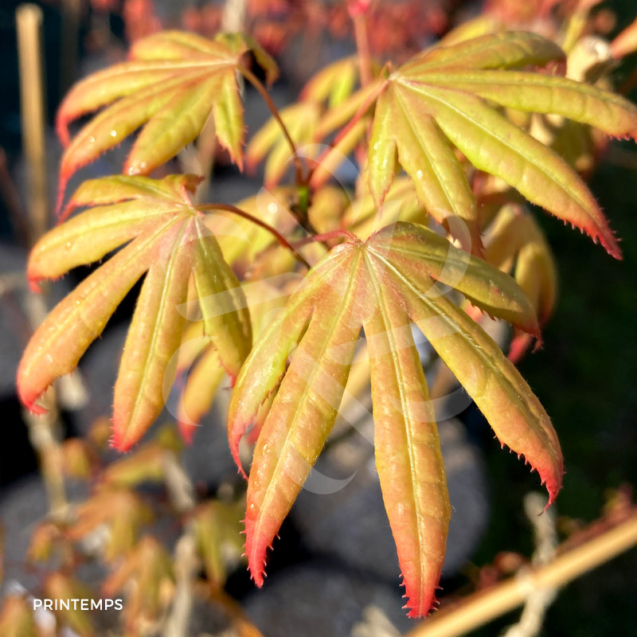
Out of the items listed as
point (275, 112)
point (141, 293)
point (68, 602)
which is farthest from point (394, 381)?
point (68, 602)

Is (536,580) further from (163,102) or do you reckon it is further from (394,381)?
(163,102)

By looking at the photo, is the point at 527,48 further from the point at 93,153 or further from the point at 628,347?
the point at 628,347

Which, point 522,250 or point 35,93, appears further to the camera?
point 35,93

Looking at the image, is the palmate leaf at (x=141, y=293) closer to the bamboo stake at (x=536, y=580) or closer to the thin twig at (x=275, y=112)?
the thin twig at (x=275, y=112)

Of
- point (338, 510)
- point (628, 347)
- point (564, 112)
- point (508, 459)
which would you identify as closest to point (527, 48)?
point (564, 112)

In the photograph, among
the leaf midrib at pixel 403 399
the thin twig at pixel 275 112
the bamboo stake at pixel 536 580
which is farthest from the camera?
the bamboo stake at pixel 536 580

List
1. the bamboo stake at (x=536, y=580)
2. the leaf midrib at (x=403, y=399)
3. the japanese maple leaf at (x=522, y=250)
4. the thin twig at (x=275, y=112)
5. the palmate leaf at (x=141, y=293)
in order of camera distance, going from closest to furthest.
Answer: the leaf midrib at (x=403, y=399)
the palmate leaf at (x=141, y=293)
the thin twig at (x=275, y=112)
the japanese maple leaf at (x=522, y=250)
the bamboo stake at (x=536, y=580)

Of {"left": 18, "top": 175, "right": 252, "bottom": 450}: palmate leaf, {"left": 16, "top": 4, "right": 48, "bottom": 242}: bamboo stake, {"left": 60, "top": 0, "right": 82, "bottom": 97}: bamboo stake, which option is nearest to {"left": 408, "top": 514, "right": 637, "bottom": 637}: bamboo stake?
{"left": 18, "top": 175, "right": 252, "bottom": 450}: palmate leaf

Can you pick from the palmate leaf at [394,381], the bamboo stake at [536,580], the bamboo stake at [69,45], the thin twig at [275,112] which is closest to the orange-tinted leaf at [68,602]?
the bamboo stake at [536,580]
